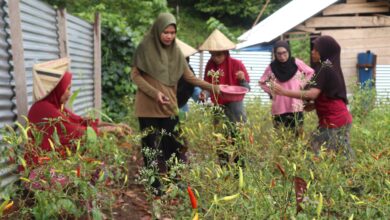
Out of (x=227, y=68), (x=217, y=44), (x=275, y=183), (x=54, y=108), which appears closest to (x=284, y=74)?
(x=227, y=68)

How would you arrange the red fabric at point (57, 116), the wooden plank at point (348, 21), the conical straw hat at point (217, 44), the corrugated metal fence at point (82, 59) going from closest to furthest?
the red fabric at point (57, 116) → the conical straw hat at point (217, 44) → the corrugated metal fence at point (82, 59) → the wooden plank at point (348, 21)

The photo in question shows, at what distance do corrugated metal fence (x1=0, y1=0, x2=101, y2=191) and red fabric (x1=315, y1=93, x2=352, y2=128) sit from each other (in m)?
2.46

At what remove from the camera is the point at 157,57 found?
461cm

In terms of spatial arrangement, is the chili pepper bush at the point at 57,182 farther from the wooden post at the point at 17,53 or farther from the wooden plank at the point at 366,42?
the wooden plank at the point at 366,42

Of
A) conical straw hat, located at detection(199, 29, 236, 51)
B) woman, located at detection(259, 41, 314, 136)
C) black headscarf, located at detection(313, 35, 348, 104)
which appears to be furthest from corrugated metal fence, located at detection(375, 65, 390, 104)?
black headscarf, located at detection(313, 35, 348, 104)

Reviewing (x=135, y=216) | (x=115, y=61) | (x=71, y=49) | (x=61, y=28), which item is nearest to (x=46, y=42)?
(x=61, y=28)

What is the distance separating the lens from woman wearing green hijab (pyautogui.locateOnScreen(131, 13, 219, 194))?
454 cm

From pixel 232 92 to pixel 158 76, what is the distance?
2.15ft

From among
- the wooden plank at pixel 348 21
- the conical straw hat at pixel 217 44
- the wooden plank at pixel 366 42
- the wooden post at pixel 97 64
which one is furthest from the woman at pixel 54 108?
the wooden plank at pixel 366 42

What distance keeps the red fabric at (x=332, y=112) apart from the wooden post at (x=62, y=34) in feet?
9.62

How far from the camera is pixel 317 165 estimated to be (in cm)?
281

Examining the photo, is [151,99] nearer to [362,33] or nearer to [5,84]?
[5,84]

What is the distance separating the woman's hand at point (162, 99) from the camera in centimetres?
439

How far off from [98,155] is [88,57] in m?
4.65
